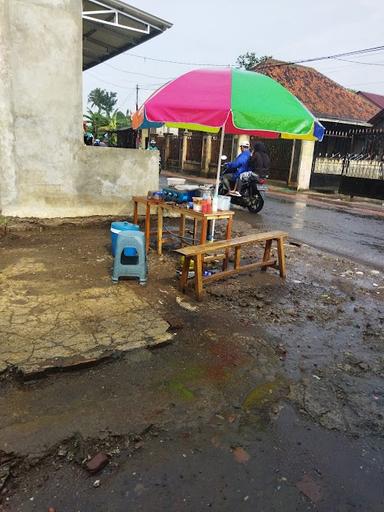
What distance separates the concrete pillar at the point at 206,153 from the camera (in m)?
23.5

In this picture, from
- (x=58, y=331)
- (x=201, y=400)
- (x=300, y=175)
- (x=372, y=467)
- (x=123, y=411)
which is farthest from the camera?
(x=300, y=175)

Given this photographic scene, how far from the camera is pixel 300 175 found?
18.3 metres

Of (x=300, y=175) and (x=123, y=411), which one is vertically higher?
(x=300, y=175)

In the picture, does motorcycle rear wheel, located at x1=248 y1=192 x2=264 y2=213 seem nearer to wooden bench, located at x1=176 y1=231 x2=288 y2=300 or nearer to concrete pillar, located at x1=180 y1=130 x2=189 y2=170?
wooden bench, located at x1=176 y1=231 x2=288 y2=300

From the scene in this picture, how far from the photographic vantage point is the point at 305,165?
60.2ft

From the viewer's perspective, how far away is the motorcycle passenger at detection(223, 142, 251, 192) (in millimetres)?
10406

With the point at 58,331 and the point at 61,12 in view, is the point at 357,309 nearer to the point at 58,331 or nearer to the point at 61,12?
the point at 58,331

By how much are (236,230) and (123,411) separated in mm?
6267

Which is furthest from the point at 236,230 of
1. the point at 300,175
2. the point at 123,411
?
the point at 300,175

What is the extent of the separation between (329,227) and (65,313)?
25.0ft

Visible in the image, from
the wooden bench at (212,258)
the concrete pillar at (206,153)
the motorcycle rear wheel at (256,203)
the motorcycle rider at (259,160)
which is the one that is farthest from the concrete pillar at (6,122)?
the concrete pillar at (206,153)

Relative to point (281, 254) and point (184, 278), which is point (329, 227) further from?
point (184, 278)

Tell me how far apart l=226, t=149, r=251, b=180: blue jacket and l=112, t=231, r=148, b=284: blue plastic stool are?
6282 mm

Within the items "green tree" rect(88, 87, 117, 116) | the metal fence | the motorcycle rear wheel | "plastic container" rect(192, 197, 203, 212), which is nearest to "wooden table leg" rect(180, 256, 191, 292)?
"plastic container" rect(192, 197, 203, 212)
